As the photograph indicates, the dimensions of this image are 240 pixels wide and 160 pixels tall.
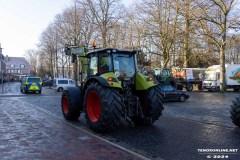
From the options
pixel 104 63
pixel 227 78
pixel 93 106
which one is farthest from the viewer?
pixel 227 78

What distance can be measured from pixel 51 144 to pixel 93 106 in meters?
2.34

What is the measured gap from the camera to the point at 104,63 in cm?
937

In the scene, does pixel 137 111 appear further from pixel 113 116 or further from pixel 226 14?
pixel 226 14

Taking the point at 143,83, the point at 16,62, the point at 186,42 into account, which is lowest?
the point at 143,83

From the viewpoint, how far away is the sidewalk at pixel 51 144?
5.98m

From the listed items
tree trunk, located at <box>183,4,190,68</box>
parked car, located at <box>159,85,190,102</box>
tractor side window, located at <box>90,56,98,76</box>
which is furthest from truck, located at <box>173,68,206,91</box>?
tractor side window, located at <box>90,56,98,76</box>

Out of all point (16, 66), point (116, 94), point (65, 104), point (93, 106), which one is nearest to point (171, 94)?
point (65, 104)

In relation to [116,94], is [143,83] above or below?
above

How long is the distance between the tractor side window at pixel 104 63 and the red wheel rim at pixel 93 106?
3.32 feet

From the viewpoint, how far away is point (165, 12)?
125 feet

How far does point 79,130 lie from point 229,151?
4519 mm

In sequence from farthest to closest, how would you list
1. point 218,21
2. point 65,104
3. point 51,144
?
point 218,21
point 65,104
point 51,144

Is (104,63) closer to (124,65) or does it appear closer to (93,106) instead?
(124,65)

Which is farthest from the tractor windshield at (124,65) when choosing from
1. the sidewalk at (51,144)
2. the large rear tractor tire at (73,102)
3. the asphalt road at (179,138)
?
the sidewalk at (51,144)
